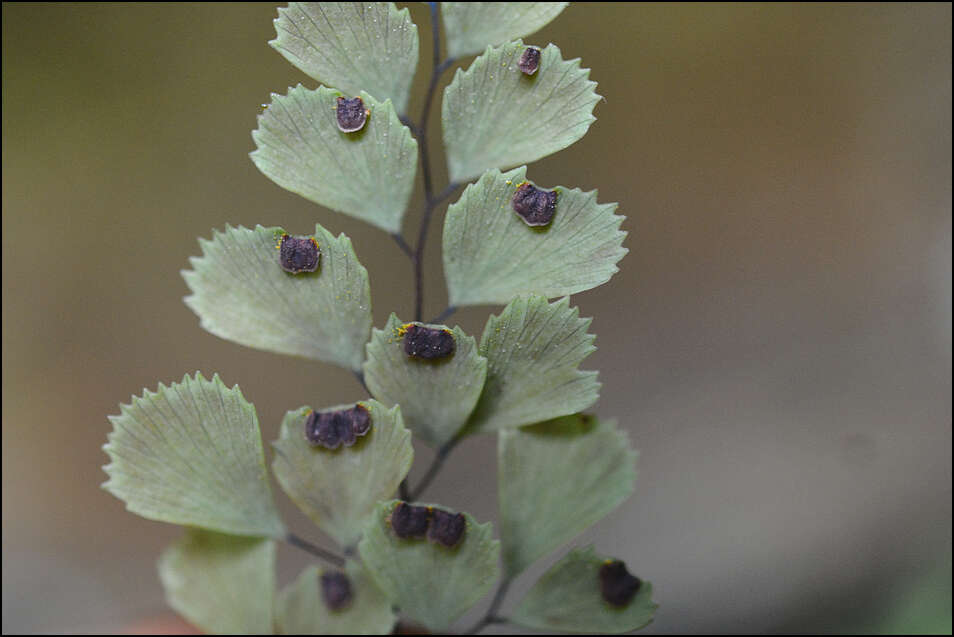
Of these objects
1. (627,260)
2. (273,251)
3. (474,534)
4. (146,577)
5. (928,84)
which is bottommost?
(146,577)

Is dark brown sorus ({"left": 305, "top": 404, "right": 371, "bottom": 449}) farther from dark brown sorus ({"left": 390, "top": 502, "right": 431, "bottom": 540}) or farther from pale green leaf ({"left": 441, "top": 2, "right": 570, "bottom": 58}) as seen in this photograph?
pale green leaf ({"left": 441, "top": 2, "right": 570, "bottom": 58})

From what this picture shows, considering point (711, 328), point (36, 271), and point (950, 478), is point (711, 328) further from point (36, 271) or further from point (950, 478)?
point (36, 271)

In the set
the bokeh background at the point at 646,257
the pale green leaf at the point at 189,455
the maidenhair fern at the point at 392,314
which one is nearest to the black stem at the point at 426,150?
the maidenhair fern at the point at 392,314

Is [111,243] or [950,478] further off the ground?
[111,243]

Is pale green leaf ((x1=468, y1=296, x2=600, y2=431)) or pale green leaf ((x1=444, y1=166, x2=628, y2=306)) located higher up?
pale green leaf ((x1=444, y1=166, x2=628, y2=306))

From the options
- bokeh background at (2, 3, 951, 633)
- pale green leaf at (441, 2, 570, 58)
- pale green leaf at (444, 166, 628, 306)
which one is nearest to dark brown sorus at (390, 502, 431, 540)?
pale green leaf at (444, 166, 628, 306)

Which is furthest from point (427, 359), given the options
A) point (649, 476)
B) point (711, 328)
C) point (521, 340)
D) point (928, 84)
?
point (928, 84)
